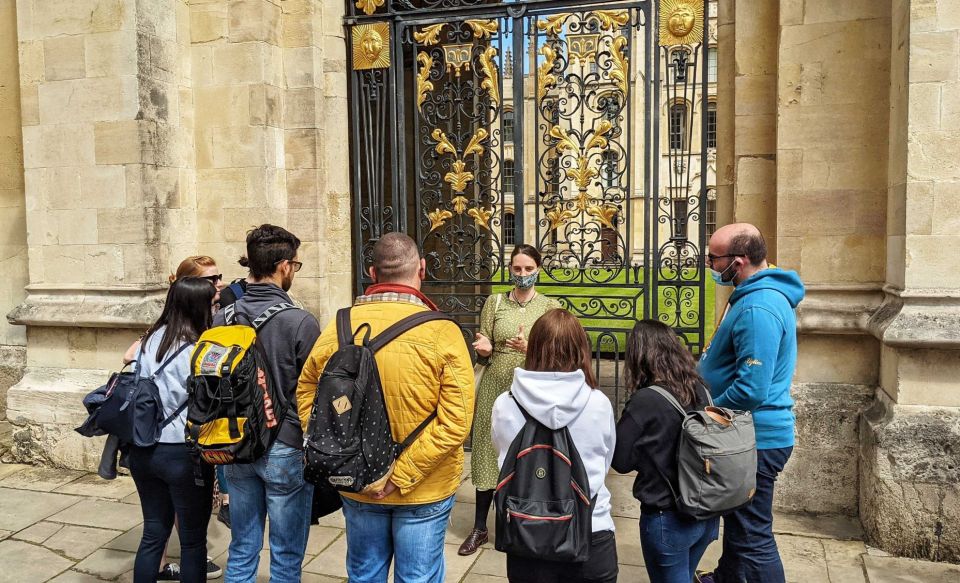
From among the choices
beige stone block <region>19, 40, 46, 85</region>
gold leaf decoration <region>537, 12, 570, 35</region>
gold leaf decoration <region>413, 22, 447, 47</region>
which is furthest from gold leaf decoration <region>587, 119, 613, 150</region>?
beige stone block <region>19, 40, 46, 85</region>

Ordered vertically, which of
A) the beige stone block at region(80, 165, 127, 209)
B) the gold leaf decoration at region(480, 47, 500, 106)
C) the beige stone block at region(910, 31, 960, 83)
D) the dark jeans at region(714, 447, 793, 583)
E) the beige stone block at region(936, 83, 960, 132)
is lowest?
the dark jeans at region(714, 447, 793, 583)

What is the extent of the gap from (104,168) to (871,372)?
541 centimetres

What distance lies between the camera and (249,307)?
3.12 meters

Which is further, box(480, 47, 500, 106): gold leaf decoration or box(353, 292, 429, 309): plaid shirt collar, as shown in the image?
box(480, 47, 500, 106): gold leaf decoration

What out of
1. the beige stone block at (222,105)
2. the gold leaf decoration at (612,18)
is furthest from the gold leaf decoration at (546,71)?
the beige stone block at (222,105)

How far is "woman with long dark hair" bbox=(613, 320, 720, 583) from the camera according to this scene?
2688mm

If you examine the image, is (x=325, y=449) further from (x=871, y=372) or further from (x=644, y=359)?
(x=871, y=372)

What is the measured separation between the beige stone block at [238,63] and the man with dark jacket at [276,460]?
3225 mm

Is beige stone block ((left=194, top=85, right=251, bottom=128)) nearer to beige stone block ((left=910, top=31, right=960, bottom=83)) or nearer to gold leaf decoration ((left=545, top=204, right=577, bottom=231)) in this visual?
gold leaf decoration ((left=545, top=204, right=577, bottom=231))

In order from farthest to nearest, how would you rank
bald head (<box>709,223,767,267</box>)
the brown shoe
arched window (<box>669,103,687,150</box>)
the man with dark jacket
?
arched window (<box>669,103,687,150</box>) < the brown shoe < bald head (<box>709,223,767,267</box>) < the man with dark jacket

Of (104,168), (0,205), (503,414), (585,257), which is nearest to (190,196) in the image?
(104,168)

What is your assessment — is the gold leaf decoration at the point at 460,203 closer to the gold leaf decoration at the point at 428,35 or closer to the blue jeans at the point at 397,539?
the gold leaf decoration at the point at 428,35

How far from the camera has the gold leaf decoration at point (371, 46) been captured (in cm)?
616

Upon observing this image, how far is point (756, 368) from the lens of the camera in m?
3.12
